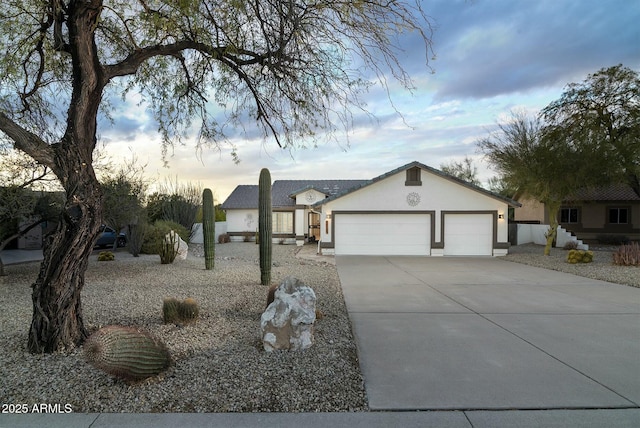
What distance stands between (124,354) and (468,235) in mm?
17066

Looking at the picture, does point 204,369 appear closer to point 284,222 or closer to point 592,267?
point 592,267

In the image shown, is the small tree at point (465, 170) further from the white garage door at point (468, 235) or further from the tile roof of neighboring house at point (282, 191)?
the white garage door at point (468, 235)

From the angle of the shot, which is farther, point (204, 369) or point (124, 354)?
point (204, 369)

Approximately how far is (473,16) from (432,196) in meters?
13.6

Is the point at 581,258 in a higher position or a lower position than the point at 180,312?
lower

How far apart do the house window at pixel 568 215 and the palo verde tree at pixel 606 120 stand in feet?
14.0

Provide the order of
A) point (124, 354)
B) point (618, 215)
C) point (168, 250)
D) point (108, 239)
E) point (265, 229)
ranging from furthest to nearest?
point (618, 215), point (108, 239), point (168, 250), point (265, 229), point (124, 354)

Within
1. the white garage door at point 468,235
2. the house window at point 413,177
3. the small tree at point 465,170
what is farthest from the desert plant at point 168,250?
the small tree at point 465,170

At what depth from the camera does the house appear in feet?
59.1

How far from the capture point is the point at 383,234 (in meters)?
18.3

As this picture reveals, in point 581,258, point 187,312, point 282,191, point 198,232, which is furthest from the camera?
point 282,191

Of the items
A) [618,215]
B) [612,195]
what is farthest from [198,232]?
[618,215]

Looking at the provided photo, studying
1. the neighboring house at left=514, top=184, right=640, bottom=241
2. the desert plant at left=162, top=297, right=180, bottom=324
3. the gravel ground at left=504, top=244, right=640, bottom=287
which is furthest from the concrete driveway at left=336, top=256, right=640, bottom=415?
the neighboring house at left=514, top=184, right=640, bottom=241

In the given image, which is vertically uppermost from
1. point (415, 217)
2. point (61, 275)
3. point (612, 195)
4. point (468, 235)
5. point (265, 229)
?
point (612, 195)
